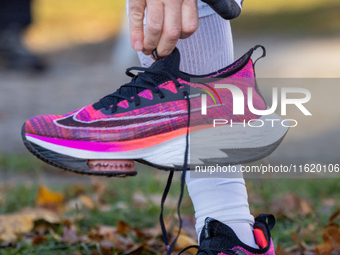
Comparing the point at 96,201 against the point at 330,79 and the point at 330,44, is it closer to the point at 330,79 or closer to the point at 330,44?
the point at 330,79

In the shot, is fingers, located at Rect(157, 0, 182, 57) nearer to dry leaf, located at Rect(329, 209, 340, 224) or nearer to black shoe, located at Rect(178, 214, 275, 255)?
black shoe, located at Rect(178, 214, 275, 255)

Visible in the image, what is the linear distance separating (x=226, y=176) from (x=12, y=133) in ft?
10.8

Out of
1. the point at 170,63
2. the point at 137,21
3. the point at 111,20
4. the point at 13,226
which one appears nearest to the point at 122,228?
the point at 13,226

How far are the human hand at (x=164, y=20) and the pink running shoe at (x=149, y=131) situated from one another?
4.1 inches

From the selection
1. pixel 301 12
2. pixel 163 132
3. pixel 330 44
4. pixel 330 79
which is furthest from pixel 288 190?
pixel 301 12

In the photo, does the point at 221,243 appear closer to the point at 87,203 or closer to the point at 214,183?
the point at 214,183

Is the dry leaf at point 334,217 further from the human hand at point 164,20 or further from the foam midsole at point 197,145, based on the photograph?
the human hand at point 164,20

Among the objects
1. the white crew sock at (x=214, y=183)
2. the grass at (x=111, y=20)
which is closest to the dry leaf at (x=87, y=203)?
→ the white crew sock at (x=214, y=183)

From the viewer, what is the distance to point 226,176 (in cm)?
117

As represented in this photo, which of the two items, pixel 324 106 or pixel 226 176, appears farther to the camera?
pixel 324 106

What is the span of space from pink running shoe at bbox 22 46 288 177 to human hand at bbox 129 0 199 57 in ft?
0.34

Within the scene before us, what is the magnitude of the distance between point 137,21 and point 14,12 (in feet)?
25.0

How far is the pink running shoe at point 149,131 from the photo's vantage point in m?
1.06

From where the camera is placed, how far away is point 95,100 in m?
5.48
